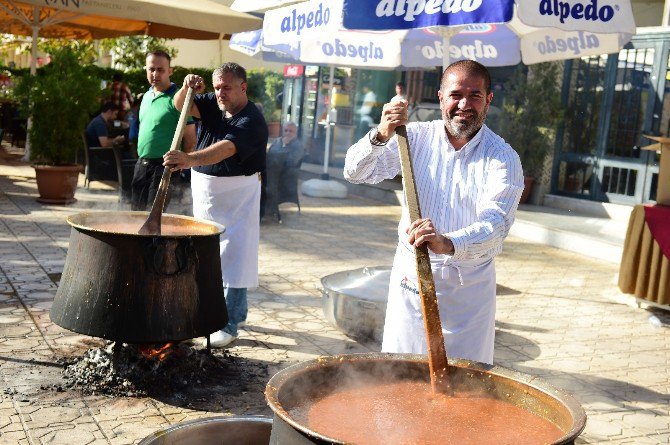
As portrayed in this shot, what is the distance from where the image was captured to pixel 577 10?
19.7 ft

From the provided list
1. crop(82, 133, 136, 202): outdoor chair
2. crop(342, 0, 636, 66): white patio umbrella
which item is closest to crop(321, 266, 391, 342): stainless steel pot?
crop(342, 0, 636, 66): white patio umbrella

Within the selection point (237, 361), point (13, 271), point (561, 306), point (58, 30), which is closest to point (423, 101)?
point (58, 30)

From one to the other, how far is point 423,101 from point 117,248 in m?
12.5

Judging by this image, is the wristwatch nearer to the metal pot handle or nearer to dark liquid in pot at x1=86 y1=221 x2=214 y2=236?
the metal pot handle

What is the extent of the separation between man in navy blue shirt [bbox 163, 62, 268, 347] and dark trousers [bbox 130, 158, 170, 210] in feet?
4.46

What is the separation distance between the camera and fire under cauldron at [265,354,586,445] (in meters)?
2.40

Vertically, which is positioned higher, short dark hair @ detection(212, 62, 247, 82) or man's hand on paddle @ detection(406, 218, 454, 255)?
short dark hair @ detection(212, 62, 247, 82)

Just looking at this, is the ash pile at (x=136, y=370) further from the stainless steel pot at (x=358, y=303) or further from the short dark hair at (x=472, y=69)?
the short dark hair at (x=472, y=69)

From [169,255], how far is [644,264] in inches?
201

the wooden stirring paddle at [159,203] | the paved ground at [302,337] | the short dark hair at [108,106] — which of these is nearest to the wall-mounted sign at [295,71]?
the short dark hair at [108,106]

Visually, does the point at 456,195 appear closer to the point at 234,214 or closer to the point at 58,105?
the point at 234,214

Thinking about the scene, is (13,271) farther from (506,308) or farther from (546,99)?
(546,99)

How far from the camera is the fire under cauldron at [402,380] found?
240cm

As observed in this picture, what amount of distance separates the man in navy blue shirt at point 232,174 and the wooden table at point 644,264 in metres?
3.99
